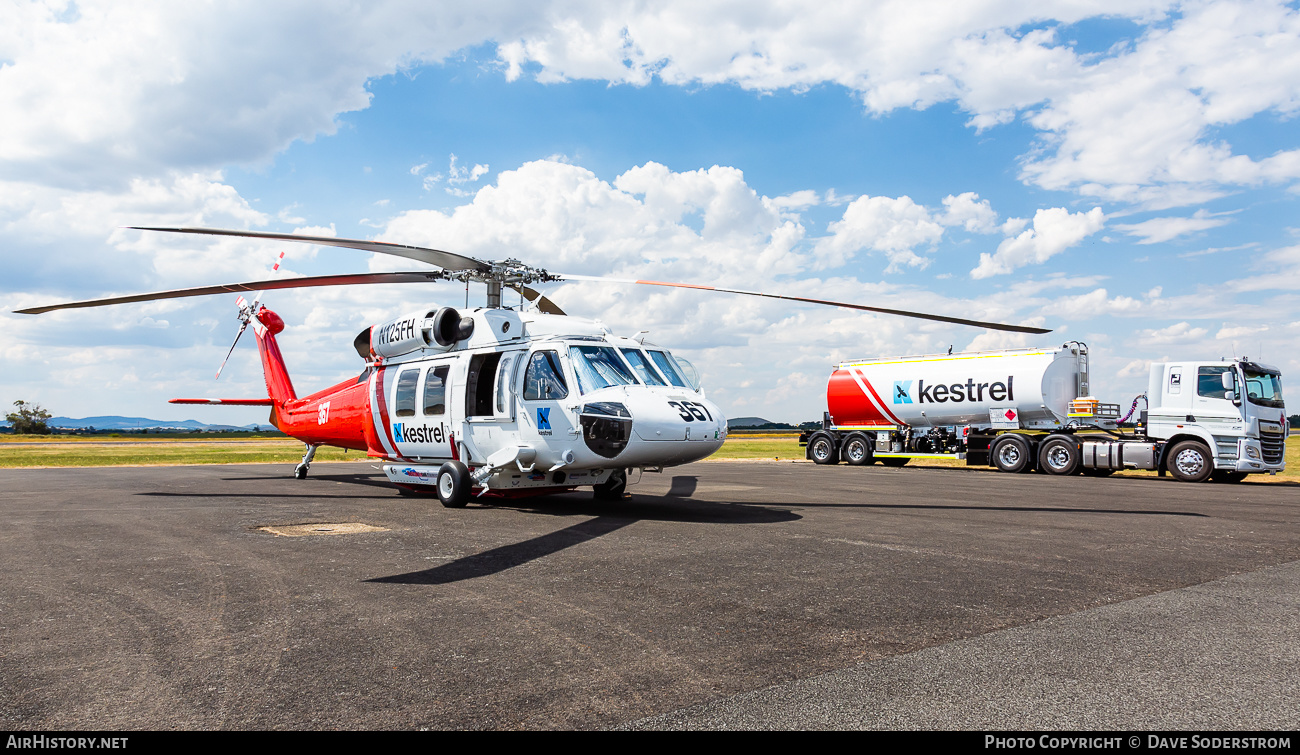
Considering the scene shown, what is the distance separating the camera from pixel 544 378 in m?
11.9

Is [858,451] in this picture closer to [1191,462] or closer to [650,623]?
[1191,462]

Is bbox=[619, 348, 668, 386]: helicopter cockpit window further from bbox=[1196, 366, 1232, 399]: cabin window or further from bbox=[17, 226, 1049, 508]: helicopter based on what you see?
bbox=[1196, 366, 1232, 399]: cabin window

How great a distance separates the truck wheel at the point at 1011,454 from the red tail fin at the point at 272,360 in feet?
67.5

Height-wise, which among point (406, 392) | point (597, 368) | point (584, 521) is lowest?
point (584, 521)

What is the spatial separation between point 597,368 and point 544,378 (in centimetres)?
90

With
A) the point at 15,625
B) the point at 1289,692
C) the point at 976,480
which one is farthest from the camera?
the point at 976,480

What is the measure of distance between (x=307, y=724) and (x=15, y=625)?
129 inches

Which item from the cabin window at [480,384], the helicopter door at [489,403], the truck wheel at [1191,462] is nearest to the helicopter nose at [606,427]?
the helicopter door at [489,403]

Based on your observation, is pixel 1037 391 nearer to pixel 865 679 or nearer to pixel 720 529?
pixel 720 529

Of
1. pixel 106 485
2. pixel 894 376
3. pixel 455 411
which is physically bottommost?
pixel 106 485

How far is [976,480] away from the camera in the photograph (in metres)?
20.0

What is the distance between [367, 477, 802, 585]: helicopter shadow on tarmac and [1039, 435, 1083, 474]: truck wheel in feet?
40.5

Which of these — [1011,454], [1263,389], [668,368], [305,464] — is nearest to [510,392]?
[668,368]
